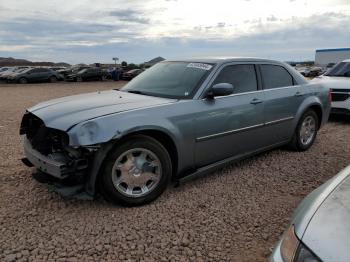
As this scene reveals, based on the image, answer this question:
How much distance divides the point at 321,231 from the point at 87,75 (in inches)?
1349

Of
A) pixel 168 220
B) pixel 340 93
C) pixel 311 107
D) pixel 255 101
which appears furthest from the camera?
pixel 340 93

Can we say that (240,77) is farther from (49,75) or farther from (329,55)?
(329,55)

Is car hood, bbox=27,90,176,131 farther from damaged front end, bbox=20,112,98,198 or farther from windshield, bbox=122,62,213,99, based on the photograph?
windshield, bbox=122,62,213,99

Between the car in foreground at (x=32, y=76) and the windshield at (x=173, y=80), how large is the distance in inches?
1109

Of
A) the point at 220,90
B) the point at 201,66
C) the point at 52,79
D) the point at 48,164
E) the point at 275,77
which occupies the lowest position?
the point at 48,164

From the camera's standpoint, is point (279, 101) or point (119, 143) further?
point (279, 101)

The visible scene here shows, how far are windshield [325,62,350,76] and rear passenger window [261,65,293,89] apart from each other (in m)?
4.50

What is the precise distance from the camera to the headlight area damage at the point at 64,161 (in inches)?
130

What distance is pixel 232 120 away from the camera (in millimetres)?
4406

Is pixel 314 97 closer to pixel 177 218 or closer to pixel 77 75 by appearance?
pixel 177 218

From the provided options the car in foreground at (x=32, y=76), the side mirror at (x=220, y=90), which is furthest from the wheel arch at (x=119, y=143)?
the car in foreground at (x=32, y=76)

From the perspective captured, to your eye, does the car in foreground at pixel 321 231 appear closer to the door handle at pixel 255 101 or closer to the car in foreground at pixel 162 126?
the car in foreground at pixel 162 126

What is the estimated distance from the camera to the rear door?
503 cm

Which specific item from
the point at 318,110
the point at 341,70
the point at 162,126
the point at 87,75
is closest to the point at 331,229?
the point at 162,126
